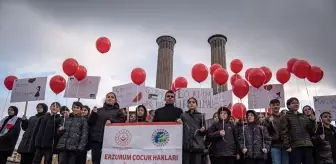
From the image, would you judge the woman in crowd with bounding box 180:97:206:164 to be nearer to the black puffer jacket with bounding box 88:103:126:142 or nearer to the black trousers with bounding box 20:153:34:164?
the black puffer jacket with bounding box 88:103:126:142

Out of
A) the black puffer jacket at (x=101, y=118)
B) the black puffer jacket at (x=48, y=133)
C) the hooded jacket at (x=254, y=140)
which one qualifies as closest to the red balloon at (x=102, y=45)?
the black puffer jacket at (x=48, y=133)

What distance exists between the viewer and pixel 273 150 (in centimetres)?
470

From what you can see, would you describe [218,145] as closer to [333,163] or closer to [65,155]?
[333,163]

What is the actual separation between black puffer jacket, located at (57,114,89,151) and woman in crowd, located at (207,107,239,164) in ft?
6.88

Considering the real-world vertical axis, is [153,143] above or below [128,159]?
above

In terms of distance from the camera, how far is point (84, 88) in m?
6.33

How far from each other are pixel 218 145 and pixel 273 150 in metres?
1.10

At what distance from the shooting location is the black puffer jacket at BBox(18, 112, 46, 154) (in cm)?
505

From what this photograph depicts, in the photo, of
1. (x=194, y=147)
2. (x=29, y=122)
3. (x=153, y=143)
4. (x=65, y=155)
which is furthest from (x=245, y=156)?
(x=29, y=122)

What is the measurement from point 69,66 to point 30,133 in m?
1.67

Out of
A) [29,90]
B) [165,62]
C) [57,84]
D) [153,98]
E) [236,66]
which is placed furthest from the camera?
[165,62]

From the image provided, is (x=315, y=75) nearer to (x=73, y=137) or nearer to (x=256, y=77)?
(x=256, y=77)

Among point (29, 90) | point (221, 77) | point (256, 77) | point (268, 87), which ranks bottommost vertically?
point (29, 90)

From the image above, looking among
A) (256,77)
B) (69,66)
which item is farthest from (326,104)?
(69,66)
